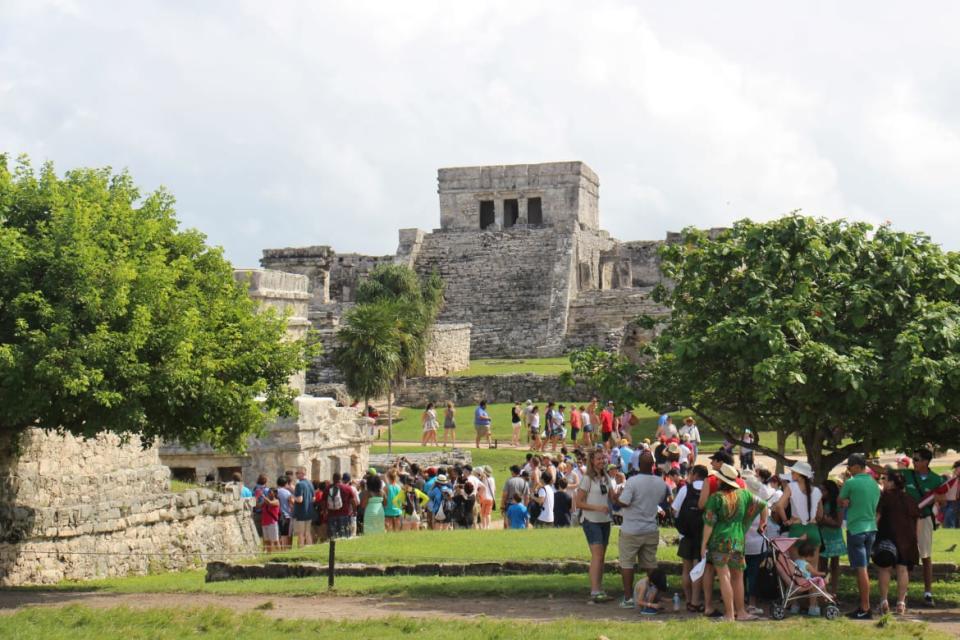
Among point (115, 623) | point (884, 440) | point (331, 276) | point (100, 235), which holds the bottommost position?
point (115, 623)

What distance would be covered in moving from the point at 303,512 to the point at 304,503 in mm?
131

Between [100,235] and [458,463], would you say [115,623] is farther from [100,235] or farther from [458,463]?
[458,463]

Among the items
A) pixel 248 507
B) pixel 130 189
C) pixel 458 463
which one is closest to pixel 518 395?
pixel 458 463

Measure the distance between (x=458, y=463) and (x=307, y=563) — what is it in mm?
9901

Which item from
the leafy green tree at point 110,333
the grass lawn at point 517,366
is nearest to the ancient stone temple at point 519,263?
the grass lawn at point 517,366

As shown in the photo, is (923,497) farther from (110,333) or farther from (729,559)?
(110,333)

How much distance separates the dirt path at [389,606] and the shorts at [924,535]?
0.59m

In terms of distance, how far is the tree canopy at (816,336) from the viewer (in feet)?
39.3

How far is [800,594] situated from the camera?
11953 millimetres

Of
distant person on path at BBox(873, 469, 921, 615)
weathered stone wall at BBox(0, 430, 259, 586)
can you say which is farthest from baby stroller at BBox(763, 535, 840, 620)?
weathered stone wall at BBox(0, 430, 259, 586)

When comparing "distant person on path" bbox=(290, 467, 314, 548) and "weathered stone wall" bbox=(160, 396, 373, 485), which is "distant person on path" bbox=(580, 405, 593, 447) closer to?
"weathered stone wall" bbox=(160, 396, 373, 485)

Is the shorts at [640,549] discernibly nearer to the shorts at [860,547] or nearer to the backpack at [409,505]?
the shorts at [860,547]

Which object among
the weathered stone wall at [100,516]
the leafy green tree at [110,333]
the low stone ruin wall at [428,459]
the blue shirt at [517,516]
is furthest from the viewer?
the low stone ruin wall at [428,459]

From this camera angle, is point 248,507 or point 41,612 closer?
point 41,612
